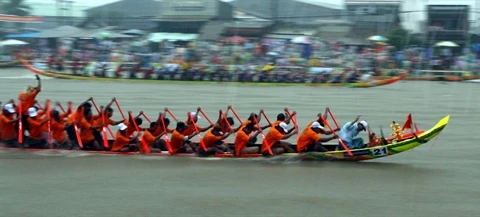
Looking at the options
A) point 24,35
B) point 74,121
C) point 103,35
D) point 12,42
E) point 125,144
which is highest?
point 103,35

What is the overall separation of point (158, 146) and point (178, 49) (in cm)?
1739

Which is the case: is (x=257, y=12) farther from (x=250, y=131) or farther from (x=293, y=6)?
(x=250, y=131)

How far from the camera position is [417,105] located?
18.1 metres

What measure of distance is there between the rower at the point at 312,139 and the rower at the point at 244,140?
0.65 m

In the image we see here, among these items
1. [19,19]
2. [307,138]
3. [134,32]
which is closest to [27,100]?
[307,138]

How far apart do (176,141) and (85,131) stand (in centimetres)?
153

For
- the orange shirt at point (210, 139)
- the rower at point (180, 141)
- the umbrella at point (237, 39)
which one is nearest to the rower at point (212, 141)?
the orange shirt at point (210, 139)

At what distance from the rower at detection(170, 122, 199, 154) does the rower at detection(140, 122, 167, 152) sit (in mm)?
232

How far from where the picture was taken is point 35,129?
10.5m

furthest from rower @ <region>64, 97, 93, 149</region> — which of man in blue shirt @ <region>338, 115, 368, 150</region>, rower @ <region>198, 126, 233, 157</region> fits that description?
man in blue shirt @ <region>338, 115, 368, 150</region>

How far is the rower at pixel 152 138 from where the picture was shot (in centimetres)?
1010

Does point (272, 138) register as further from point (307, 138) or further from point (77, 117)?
point (77, 117)

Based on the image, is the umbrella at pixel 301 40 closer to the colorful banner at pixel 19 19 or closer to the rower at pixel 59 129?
the colorful banner at pixel 19 19

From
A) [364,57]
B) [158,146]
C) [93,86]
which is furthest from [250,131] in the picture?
[364,57]
